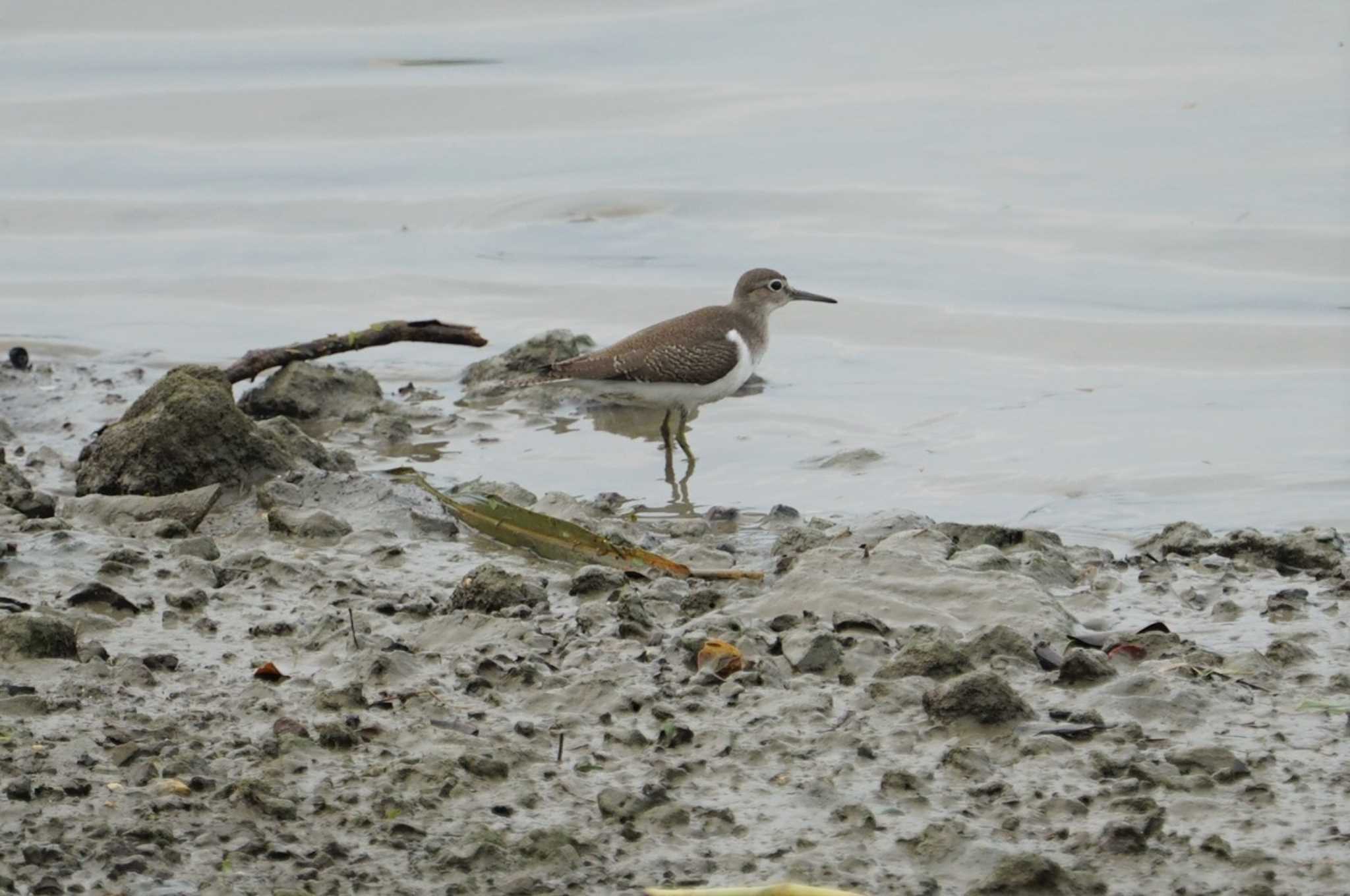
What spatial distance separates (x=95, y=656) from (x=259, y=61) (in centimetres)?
1358

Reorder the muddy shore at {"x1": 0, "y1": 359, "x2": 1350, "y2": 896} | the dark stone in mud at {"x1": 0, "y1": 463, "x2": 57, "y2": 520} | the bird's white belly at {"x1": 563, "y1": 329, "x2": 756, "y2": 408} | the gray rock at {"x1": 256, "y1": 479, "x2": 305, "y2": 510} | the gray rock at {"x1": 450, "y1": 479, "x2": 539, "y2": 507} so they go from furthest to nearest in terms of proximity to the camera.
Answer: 1. the bird's white belly at {"x1": 563, "y1": 329, "x2": 756, "y2": 408}
2. the gray rock at {"x1": 450, "y1": 479, "x2": 539, "y2": 507}
3. the gray rock at {"x1": 256, "y1": 479, "x2": 305, "y2": 510}
4. the dark stone in mud at {"x1": 0, "y1": 463, "x2": 57, "y2": 520}
5. the muddy shore at {"x1": 0, "y1": 359, "x2": 1350, "y2": 896}

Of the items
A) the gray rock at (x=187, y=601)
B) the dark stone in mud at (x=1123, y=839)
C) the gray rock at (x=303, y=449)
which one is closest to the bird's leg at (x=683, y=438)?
the gray rock at (x=303, y=449)

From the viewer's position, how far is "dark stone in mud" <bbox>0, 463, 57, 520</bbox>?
21.2 ft

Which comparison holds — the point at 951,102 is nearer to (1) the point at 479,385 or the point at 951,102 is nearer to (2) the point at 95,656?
(1) the point at 479,385

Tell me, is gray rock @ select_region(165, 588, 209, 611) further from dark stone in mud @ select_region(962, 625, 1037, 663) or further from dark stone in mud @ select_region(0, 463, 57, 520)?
dark stone in mud @ select_region(962, 625, 1037, 663)

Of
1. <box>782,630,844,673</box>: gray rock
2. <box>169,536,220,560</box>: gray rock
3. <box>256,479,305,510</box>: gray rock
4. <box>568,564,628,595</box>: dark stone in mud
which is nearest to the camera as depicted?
<box>782,630,844,673</box>: gray rock

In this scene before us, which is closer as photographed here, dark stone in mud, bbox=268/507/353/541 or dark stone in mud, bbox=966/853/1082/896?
dark stone in mud, bbox=966/853/1082/896

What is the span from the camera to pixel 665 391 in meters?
9.11

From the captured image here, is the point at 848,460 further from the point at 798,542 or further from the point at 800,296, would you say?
the point at 800,296

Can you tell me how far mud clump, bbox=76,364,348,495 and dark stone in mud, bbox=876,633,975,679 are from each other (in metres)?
3.21

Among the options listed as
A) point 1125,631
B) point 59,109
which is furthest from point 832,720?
point 59,109

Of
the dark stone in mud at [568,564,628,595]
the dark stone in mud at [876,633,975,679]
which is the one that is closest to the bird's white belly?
the dark stone in mud at [568,564,628,595]

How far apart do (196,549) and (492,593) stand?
1195 millimetres

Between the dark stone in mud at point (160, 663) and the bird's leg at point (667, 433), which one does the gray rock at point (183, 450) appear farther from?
the bird's leg at point (667, 433)
